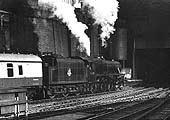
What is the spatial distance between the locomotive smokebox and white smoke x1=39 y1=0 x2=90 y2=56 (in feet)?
60.5

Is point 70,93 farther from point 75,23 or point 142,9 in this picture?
point 142,9

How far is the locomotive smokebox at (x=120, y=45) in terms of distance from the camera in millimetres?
48894

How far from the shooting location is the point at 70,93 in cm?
2612

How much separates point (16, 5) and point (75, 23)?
20.0 ft

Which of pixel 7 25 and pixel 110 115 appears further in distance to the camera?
pixel 7 25

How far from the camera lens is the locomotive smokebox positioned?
1925 inches

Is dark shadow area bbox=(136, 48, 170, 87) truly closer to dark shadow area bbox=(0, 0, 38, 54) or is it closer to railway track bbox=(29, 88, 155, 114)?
dark shadow area bbox=(0, 0, 38, 54)

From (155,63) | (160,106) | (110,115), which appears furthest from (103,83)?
(155,63)

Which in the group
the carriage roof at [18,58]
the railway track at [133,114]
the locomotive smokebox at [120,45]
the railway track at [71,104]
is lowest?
the railway track at [71,104]

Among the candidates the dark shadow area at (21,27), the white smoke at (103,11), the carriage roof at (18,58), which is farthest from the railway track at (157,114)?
the dark shadow area at (21,27)

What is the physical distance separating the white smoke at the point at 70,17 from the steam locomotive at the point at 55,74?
2.20 metres

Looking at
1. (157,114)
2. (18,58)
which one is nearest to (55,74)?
(18,58)

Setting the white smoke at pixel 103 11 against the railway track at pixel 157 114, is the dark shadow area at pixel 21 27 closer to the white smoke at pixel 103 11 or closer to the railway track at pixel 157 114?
the white smoke at pixel 103 11

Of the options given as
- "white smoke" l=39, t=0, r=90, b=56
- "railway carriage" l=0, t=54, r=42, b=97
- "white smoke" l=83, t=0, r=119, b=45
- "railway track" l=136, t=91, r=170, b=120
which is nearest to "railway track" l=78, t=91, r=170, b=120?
"railway track" l=136, t=91, r=170, b=120
